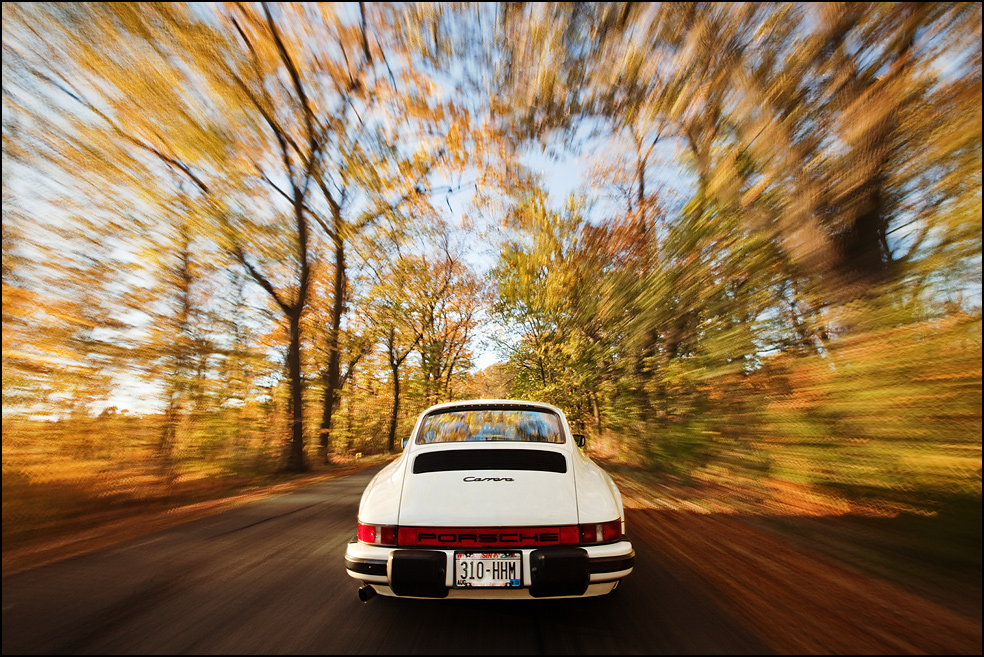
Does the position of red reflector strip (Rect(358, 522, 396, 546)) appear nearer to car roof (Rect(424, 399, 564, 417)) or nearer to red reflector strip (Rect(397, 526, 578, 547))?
red reflector strip (Rect(397, 526, 578, 547))

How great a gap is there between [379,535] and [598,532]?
1267 millimetres

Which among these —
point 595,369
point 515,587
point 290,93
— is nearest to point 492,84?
point 290,93

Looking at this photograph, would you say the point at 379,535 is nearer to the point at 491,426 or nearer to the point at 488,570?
the point at 488,570

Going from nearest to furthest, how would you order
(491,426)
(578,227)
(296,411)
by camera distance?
(491,426) → (296,411) → (578,227)

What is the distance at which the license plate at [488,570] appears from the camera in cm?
233

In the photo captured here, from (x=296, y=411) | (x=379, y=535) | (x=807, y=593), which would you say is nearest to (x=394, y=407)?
(x=296, y=411)

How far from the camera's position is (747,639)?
2.26 m

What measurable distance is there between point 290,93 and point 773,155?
10.9 meters

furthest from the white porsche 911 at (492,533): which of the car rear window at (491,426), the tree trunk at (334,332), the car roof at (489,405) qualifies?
the tree trunk at (334,332)

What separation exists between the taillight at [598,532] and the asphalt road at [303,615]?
46 cm

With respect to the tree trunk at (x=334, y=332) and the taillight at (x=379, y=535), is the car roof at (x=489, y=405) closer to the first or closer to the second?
the taillight at (x=379, y=535)

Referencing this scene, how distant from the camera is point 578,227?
1348cm

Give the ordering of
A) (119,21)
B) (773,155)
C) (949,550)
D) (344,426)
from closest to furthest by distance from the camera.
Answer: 1. (949,550)
2. (773,155)
3. (119,21)
4. (344,426)

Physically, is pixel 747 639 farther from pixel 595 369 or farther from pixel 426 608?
pixel 595 369
